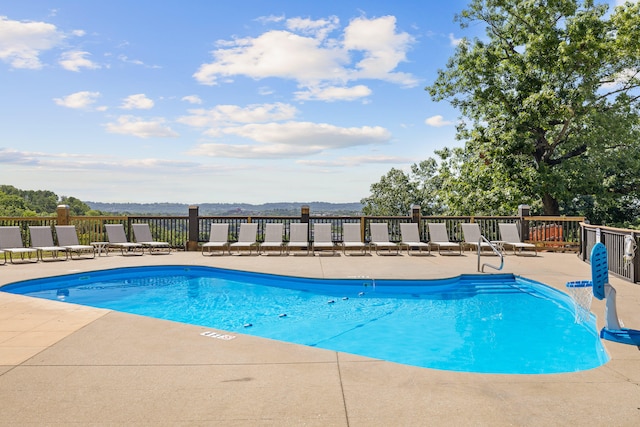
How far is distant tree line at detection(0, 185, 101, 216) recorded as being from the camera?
43.9m

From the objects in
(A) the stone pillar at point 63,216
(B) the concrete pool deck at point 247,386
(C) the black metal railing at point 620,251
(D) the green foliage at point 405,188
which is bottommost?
(B) the concrete pool deck at point 247,386

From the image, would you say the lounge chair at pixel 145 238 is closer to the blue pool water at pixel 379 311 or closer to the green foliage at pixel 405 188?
the blue pool water at pixel 379 311

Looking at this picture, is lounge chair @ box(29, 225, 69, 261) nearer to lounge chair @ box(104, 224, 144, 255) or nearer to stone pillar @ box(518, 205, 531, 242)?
lounge chair @ box(104, 224, 144, 255)

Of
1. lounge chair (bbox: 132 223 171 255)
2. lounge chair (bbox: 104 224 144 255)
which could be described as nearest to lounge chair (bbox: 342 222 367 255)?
lounge chair (bbox: 132 223 171 255)

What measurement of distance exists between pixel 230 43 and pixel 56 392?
11229 millimetres

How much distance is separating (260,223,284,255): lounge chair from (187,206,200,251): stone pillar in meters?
1.96

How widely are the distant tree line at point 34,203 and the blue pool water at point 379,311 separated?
37737mm

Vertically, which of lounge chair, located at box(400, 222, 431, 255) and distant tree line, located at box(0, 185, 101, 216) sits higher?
distant tree line, located at box(0, 185, 101, 216)

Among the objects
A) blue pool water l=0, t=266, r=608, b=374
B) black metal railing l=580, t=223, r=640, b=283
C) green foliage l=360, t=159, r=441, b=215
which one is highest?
green foliage l=360, t=159, r=441, b=215

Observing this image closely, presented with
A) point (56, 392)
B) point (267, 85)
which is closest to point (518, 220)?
point (267, 85)

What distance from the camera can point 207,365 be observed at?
3.56 metres

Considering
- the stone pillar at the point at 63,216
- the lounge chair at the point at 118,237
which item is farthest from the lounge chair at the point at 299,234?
the stone pillar at the point at 63,216

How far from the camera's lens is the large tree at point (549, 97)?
1519 centimetres

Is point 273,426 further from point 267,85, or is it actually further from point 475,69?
point 475,69
